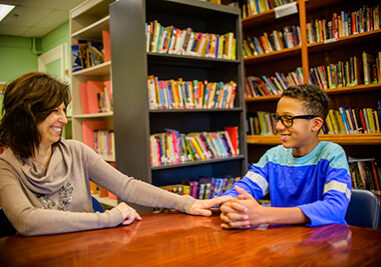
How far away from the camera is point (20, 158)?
136cm

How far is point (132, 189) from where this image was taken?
1.51m

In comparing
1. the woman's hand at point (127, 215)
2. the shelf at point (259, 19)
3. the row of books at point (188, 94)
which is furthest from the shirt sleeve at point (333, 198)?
the shelf at point (259, 19)

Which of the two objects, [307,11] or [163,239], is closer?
[163,239]

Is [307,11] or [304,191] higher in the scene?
[307,11]

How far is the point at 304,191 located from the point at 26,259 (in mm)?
1065

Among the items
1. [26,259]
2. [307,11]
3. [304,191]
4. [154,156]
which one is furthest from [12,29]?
[307,11]

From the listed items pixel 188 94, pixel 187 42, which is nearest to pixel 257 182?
pixel 188 94

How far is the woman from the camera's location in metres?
1.18

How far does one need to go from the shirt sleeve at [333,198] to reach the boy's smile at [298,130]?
143 millimetres

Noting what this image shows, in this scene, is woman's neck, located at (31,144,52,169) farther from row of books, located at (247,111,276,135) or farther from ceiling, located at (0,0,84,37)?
row of books, located at (247,111,276,135)

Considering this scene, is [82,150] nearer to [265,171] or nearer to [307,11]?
[265,171]

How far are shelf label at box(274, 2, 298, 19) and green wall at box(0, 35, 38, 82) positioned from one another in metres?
→ 2.23

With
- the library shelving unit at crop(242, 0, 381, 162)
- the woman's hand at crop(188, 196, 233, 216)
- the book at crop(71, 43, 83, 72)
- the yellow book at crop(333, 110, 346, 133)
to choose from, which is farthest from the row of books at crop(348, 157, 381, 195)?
the book at crop(71, 43, 83, 72)

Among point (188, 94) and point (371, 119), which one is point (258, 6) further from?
point (371, 119)
